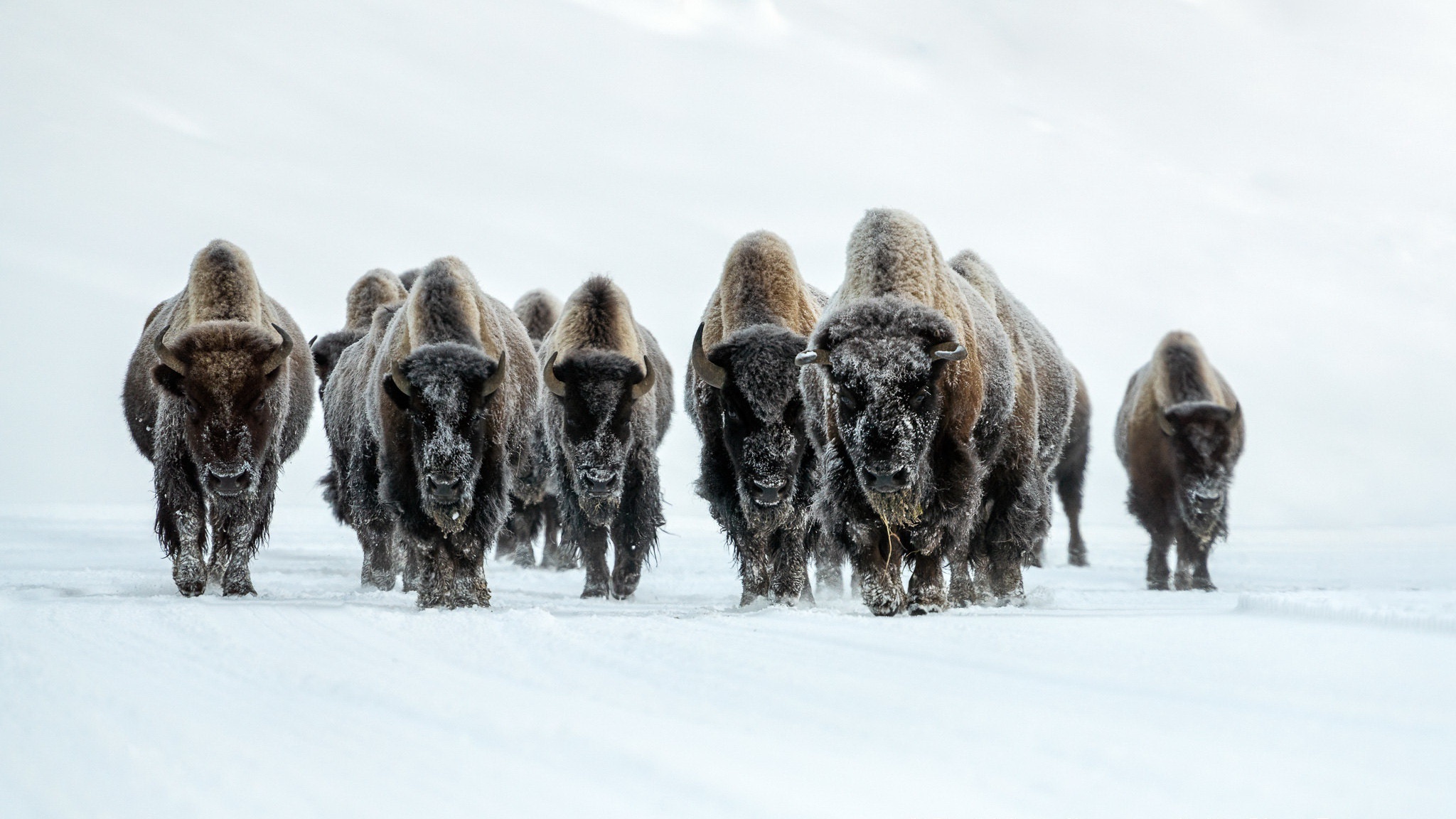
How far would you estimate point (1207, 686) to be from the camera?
3287 mm

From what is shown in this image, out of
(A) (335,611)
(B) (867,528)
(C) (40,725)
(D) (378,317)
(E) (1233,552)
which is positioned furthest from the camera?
(E) (1233,552)

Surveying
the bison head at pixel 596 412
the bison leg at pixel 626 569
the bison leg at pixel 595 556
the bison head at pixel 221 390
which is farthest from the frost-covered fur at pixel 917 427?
the bison head at pixel 221 390

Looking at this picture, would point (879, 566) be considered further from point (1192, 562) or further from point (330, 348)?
point (330, 348)

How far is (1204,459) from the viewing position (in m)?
10.5

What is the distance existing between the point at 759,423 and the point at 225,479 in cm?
345

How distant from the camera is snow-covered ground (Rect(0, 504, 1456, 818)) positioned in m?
A: 2.33

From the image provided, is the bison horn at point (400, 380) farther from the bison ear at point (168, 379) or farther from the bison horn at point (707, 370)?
the bison ear at point (168, 379)

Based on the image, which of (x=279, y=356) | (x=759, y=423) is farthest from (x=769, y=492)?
(x=279, y=356)

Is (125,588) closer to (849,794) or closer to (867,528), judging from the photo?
(867,528)

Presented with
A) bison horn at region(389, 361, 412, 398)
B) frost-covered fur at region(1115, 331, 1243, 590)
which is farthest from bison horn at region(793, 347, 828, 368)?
frost-covered fur at region(1115, 331, 1243, 590)

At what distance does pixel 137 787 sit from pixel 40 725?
59 cm

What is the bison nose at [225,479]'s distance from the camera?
7.36 metres

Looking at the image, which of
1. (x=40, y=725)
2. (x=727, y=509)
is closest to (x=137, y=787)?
(x=40, y=725)

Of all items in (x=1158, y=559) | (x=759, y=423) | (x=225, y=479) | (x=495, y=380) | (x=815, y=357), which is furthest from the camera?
(x=1158, y=559)
